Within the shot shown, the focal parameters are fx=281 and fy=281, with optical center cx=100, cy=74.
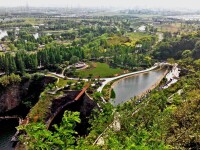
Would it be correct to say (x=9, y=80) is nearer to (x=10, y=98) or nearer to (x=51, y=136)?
(x=10, y=98)

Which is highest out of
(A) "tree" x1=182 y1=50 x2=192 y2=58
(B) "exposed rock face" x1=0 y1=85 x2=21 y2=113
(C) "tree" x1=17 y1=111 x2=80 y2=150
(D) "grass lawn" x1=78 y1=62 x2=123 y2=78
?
(C) "tree" x1=17 y1=111 x2=80 y2=150

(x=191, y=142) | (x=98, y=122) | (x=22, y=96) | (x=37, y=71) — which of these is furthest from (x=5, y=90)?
(x=191, y=142)

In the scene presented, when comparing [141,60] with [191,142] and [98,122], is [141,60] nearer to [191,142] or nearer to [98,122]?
[98,122]

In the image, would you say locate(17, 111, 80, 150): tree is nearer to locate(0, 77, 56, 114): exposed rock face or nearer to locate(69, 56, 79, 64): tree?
locate(0, 77, 56, 114): exposed rock face

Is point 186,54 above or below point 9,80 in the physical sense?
above

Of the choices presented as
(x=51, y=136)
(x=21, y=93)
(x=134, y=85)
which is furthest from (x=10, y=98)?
(x=51, y=136)

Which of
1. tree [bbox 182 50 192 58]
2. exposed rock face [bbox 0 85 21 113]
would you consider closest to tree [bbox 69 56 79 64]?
exposed rock face [bbox 0 85 21 113]
